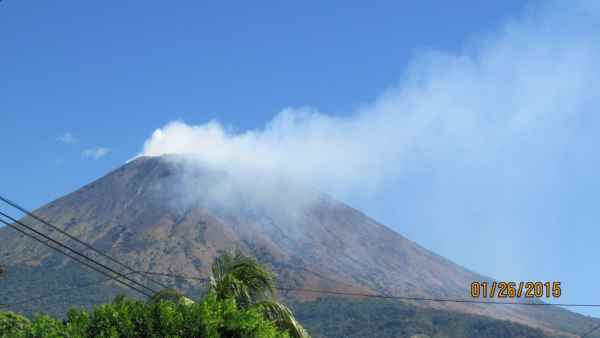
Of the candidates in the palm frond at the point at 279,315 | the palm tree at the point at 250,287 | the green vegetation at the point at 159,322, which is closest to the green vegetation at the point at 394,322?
the palm tree at the point at 250,287

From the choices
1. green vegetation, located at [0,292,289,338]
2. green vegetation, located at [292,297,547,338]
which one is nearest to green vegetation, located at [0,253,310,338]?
green vegetation, located at [0,292,289,338]

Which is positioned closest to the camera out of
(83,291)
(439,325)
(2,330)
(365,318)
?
(2,330)

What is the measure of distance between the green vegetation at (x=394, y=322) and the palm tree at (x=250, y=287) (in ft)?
434

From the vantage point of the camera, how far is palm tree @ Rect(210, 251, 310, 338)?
484 inches

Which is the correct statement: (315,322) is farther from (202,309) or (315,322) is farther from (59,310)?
(202,309)

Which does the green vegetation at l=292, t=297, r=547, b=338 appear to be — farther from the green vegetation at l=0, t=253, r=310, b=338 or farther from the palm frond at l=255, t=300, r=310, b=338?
the green vegetation at l=0, t=253, r=310, b=338

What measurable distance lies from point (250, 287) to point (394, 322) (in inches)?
6041

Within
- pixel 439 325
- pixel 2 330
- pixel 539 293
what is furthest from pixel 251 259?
pixel 439 325

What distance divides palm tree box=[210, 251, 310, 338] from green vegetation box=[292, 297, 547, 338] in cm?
13222

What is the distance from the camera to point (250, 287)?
1283 cm

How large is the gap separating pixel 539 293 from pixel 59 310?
15637 centimetres

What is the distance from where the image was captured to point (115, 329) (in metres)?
10.3

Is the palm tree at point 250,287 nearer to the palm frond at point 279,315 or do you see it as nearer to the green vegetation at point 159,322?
the palm frond at point 279,315

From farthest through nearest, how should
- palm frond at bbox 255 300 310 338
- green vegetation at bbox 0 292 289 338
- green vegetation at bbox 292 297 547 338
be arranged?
green vegetation at bbox 292 297 547 338
palm frond at bbox 255 300 310 338
green vegetation at bbox 0 292 289 338
